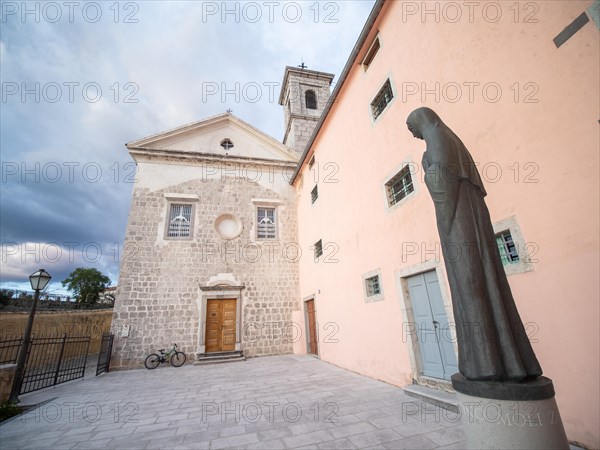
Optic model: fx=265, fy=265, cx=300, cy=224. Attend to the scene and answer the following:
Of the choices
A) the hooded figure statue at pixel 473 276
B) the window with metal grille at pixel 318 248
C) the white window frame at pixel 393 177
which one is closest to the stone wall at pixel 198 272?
the window with metal grille at pixel 318 248

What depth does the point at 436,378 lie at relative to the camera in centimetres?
424

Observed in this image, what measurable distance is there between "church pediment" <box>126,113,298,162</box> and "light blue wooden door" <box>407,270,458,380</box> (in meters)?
9.67

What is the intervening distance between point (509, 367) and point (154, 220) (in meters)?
11.3

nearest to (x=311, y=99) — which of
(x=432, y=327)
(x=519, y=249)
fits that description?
(x=432, y=327)

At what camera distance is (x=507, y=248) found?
10.7 feet

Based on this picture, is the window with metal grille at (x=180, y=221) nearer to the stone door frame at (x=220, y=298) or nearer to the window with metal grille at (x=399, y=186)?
the stone door frame at (x=220, y=298)

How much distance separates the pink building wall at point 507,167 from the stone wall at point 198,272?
14.1ft

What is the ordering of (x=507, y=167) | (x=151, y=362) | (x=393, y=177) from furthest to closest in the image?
(x=151, y=362) → (x=393, y=177) → (x=507, y=167)

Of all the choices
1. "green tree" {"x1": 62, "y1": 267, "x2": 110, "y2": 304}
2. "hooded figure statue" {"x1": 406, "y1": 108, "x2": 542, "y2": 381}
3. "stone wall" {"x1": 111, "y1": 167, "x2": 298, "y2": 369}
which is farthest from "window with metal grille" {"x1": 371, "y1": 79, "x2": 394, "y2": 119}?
"green tree" {"x1": 62, "y1": 267, "x2": 110, "y2": 304}

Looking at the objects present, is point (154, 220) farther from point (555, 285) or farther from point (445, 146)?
point (555, 285)

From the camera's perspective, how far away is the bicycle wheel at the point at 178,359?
9.01 m

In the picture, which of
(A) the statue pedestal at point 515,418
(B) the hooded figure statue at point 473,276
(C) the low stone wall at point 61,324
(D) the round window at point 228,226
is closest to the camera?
(A) the statue pedestal at point 515,418

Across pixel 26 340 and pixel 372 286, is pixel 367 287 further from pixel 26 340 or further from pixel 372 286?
pixel 26 340

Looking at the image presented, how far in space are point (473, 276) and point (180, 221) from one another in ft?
35.6
